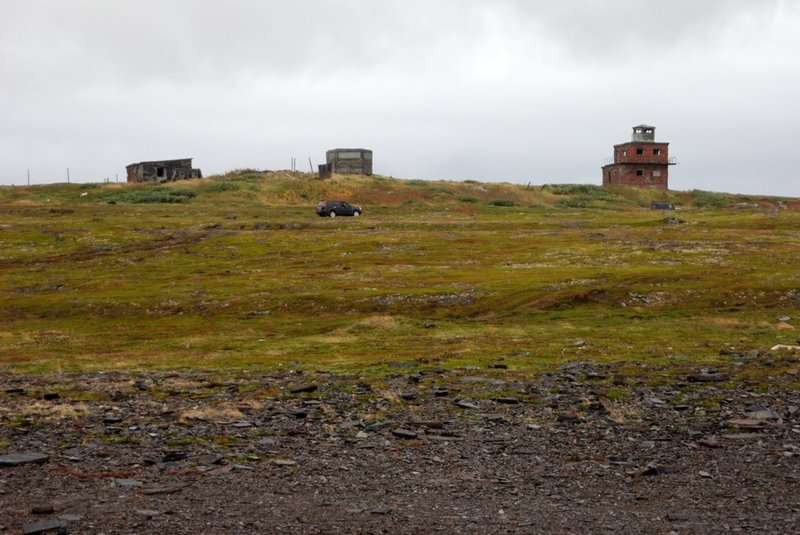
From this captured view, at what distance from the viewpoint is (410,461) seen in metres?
19.9

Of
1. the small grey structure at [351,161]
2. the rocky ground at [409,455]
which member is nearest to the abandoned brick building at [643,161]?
the small grey structure at [351,161]

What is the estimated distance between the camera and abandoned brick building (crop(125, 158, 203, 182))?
155250mm

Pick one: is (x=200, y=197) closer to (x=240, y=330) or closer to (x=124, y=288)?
(x=124, y=288)

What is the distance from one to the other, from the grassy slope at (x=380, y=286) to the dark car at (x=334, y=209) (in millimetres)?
3018

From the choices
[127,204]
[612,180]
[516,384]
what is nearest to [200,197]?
[127,204]

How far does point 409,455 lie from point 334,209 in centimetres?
9799

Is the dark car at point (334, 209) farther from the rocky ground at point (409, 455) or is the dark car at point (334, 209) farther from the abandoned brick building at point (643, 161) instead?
the rocky ground at point (409, 455)

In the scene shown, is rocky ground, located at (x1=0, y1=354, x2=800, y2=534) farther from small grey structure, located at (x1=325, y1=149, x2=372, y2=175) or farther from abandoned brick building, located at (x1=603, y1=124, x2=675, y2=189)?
abandoned brick building, located at (x1=603, y1=124, x2=675, y2=189)

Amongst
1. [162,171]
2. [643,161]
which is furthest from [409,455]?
[643,161]

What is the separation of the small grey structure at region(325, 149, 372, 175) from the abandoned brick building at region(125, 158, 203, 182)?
24.7 metres

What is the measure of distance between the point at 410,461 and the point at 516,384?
393 inches

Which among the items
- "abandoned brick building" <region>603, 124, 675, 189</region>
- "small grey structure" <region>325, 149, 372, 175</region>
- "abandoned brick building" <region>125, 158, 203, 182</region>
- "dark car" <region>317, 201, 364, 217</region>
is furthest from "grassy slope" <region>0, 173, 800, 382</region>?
"abandoned brick building" <region>603, 124, 675, 189</region>

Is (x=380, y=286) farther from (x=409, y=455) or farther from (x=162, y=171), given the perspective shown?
(x=162, y=171)

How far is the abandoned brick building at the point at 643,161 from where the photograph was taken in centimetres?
17688
